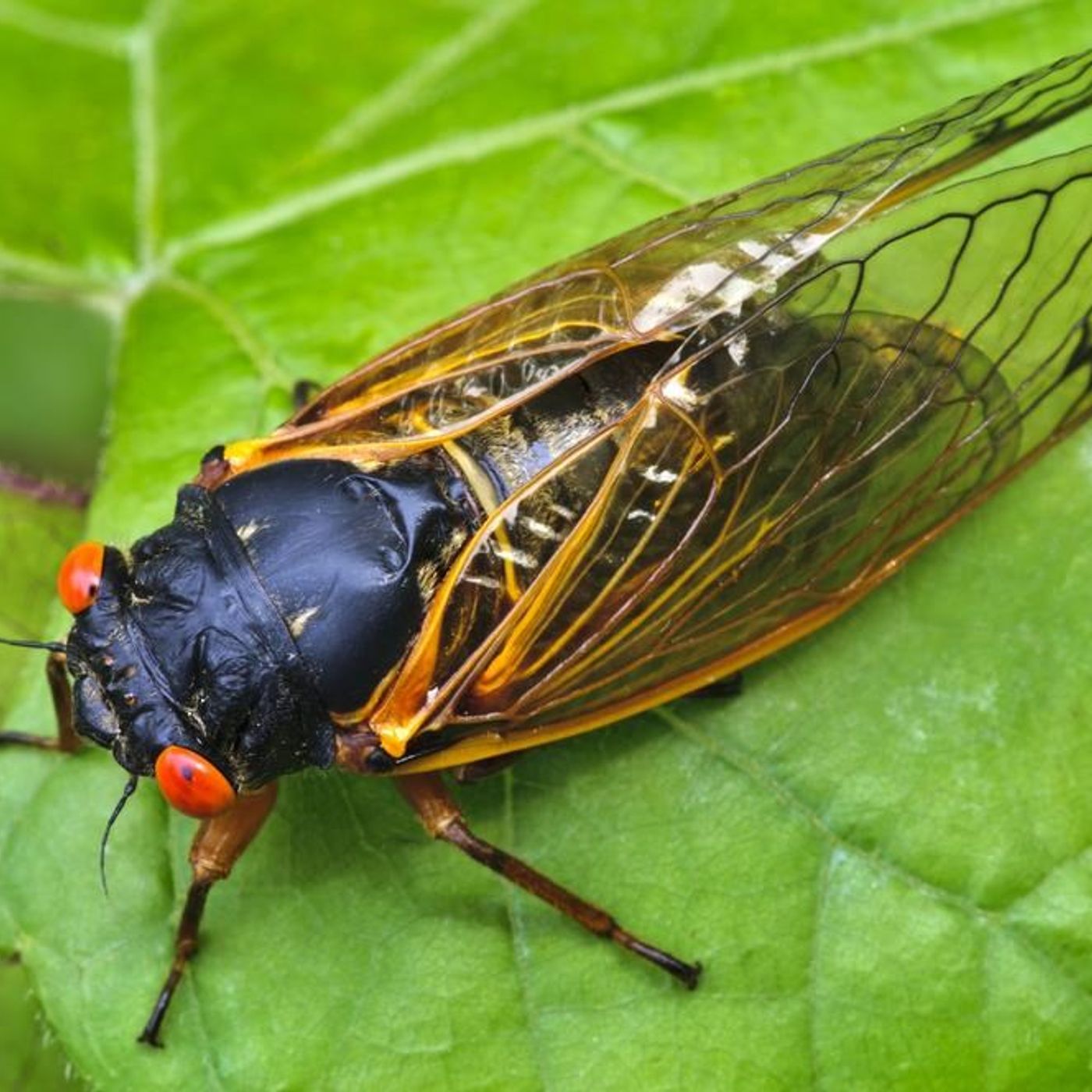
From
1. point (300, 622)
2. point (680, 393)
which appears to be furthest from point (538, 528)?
point (300, 622)

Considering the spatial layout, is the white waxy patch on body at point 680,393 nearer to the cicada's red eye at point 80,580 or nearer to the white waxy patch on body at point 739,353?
the white waxy patch on body at point 739,353

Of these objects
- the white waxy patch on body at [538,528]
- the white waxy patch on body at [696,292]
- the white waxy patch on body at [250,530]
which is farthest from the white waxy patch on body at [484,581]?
the white waxy patch on body at [696,292]

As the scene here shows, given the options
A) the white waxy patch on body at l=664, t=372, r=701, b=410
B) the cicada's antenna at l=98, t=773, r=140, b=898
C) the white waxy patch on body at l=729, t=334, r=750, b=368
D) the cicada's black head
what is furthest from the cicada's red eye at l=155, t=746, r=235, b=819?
the white waxy patch on body at l=729, t=334, r=750, b=368

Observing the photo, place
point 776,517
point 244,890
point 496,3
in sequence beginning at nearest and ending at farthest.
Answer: point 776,517
point 244,890
point 496,3

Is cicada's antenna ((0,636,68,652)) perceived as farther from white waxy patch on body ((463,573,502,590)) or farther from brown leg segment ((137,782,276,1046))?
white waxy patch on body ((463,573,502,590))

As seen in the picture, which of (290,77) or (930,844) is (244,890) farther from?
(290,77)

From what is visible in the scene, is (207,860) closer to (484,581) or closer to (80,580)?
(80,580)

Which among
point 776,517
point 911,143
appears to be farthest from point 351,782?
point 911,143
